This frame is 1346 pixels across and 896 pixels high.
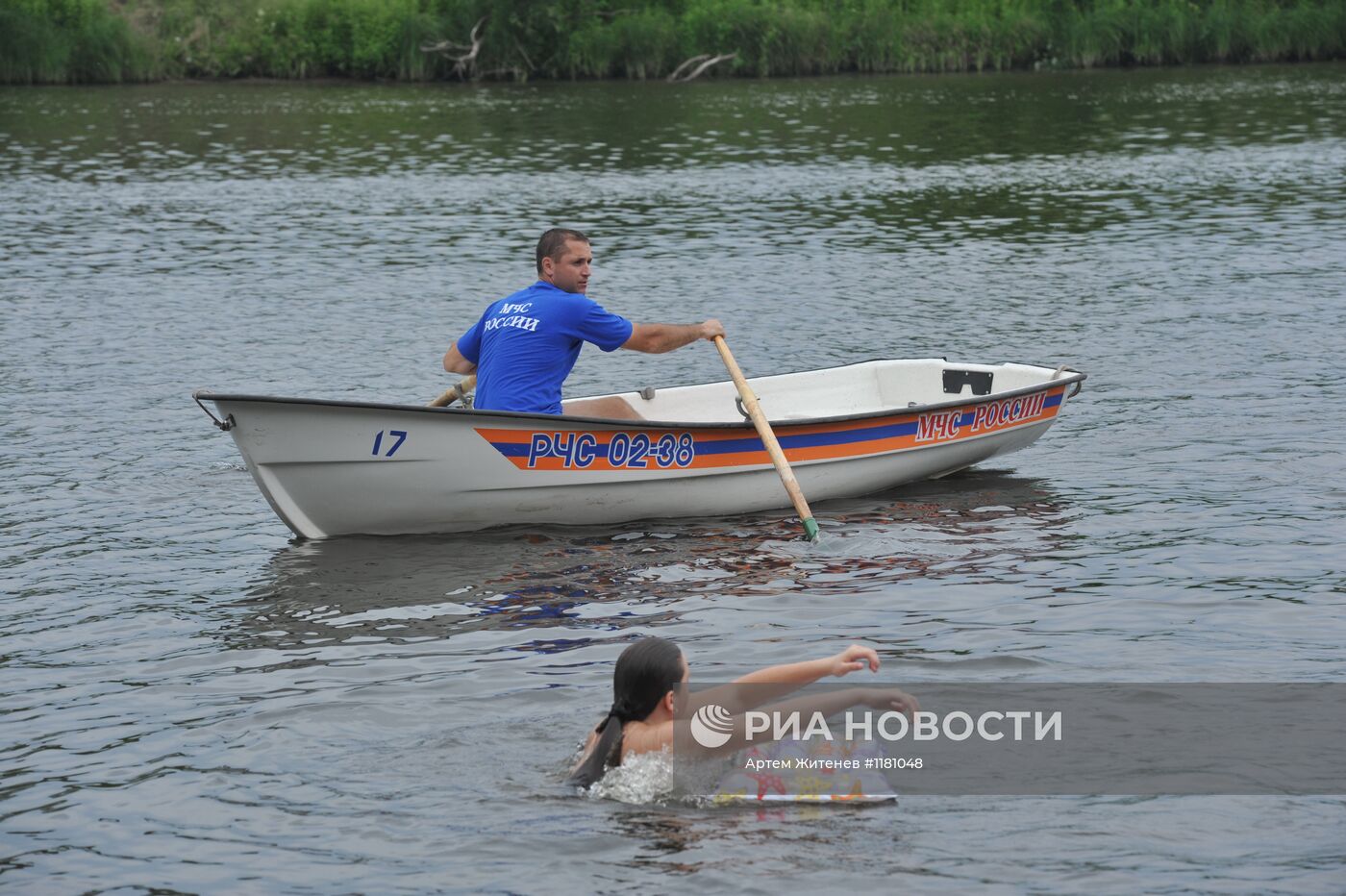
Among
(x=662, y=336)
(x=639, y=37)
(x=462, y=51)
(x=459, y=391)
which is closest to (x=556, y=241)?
(x=662, y=336)

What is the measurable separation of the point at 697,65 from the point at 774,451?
44050 mm

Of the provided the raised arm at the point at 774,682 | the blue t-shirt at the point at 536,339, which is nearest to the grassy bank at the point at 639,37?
the blue t-shirt at the point at 536,339

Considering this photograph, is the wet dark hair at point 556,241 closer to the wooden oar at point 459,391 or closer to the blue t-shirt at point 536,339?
the blue t-shirt at point 536,339

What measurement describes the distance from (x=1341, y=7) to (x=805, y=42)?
647 inches

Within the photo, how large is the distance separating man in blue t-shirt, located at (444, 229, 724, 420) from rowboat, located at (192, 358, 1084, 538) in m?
0.45

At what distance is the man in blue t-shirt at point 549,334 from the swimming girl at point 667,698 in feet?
14.4

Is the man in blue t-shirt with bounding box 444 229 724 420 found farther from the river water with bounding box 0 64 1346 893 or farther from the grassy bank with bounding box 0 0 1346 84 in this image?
the grassy bank with bounding box 0 0 1346 84

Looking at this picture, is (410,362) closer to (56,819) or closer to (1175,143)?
(56,819)

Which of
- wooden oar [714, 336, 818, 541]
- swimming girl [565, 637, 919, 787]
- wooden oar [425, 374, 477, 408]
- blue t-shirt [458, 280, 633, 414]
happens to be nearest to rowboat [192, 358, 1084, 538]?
wooden oar [714, 336, 818, 541]

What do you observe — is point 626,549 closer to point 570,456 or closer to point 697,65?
point 570,456

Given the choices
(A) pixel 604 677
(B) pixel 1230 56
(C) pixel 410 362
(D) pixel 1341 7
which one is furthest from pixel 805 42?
(A) pixel 604 677

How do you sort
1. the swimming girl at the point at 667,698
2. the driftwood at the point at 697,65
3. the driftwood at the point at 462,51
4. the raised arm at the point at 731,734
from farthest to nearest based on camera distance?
the driftwood at the point at 462,51 → the driftwood at the point at 697,65 → the raised arm at the point at 731,734 → the swimming girl at the point at 667,698

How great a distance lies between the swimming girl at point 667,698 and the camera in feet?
22.0

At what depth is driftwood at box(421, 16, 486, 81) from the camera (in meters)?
54.2
